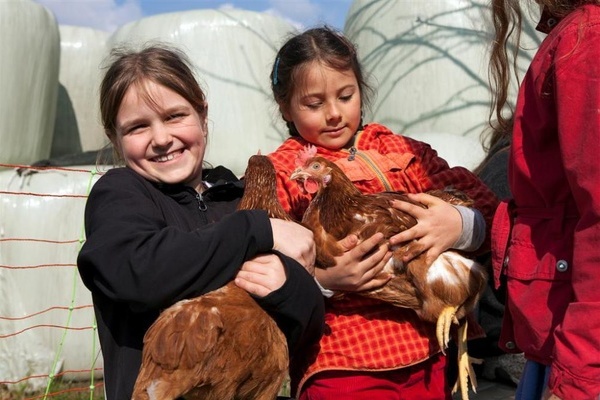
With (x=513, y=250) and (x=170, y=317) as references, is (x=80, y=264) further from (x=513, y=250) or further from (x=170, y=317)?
(x=513, y=250)

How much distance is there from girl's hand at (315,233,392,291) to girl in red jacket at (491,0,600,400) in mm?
332

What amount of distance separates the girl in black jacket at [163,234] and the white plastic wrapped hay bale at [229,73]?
2.98 m

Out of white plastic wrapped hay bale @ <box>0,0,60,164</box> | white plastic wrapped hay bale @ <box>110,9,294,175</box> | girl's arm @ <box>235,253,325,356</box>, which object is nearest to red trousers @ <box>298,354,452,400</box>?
girl's arm @ <box>235,253,325,356</box>

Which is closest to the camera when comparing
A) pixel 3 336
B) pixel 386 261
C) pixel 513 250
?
pixel 513 250

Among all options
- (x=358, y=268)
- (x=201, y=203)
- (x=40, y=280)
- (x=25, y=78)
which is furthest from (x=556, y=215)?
(x=25, y=78)

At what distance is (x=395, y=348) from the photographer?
1.81 m

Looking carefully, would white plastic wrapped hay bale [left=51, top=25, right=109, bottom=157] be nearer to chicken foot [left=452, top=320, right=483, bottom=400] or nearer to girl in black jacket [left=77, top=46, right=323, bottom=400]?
girl in black jacket [left=77, top=46, right=323, bottom=400]

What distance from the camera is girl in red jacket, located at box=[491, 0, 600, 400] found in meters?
1.22

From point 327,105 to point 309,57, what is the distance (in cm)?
14

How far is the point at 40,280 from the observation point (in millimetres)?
3979

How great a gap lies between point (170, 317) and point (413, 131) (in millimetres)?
3574

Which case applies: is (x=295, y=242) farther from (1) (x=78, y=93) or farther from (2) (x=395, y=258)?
(1) (x=78, y=93)

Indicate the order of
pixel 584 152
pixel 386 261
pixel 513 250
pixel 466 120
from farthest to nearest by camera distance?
1. pixel 466 120
2. pixel 386 261
3. pixel 513 250
4. pixel 584 152

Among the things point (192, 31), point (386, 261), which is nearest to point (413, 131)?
point (192, 31)
